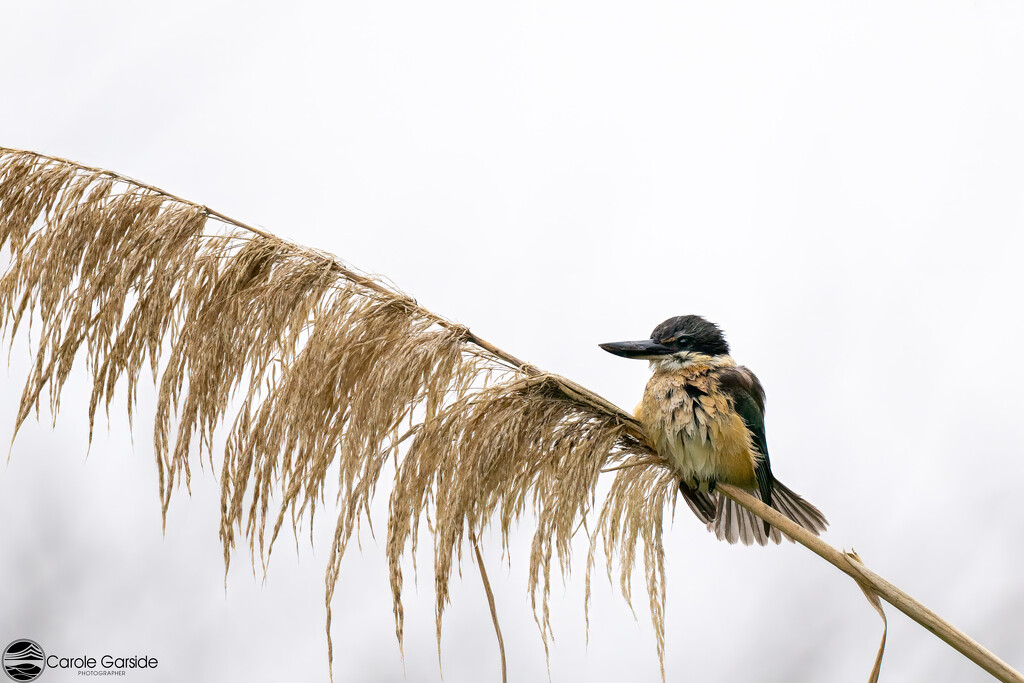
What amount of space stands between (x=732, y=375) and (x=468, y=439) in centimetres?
93

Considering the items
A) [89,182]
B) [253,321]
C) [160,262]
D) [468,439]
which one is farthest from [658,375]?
[89,182]

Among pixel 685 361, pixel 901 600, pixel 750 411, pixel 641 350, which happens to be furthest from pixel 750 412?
pixel 901 600

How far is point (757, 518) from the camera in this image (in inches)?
108

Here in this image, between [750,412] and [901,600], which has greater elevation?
[750,412]

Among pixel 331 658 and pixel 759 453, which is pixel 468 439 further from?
pixel 759 453

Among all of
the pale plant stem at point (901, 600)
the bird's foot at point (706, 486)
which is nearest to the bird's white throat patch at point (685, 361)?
the bird's foot at point (706, 486)

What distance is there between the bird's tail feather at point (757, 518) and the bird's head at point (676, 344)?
1.47ft

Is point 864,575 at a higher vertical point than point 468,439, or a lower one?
lower

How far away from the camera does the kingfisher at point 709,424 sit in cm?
235

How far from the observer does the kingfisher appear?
235 centimetres

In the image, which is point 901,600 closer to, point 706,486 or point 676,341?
point 706,486

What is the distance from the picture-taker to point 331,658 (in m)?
1.74

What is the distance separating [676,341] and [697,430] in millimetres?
359

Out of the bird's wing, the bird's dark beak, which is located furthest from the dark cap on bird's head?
the bird's wing
